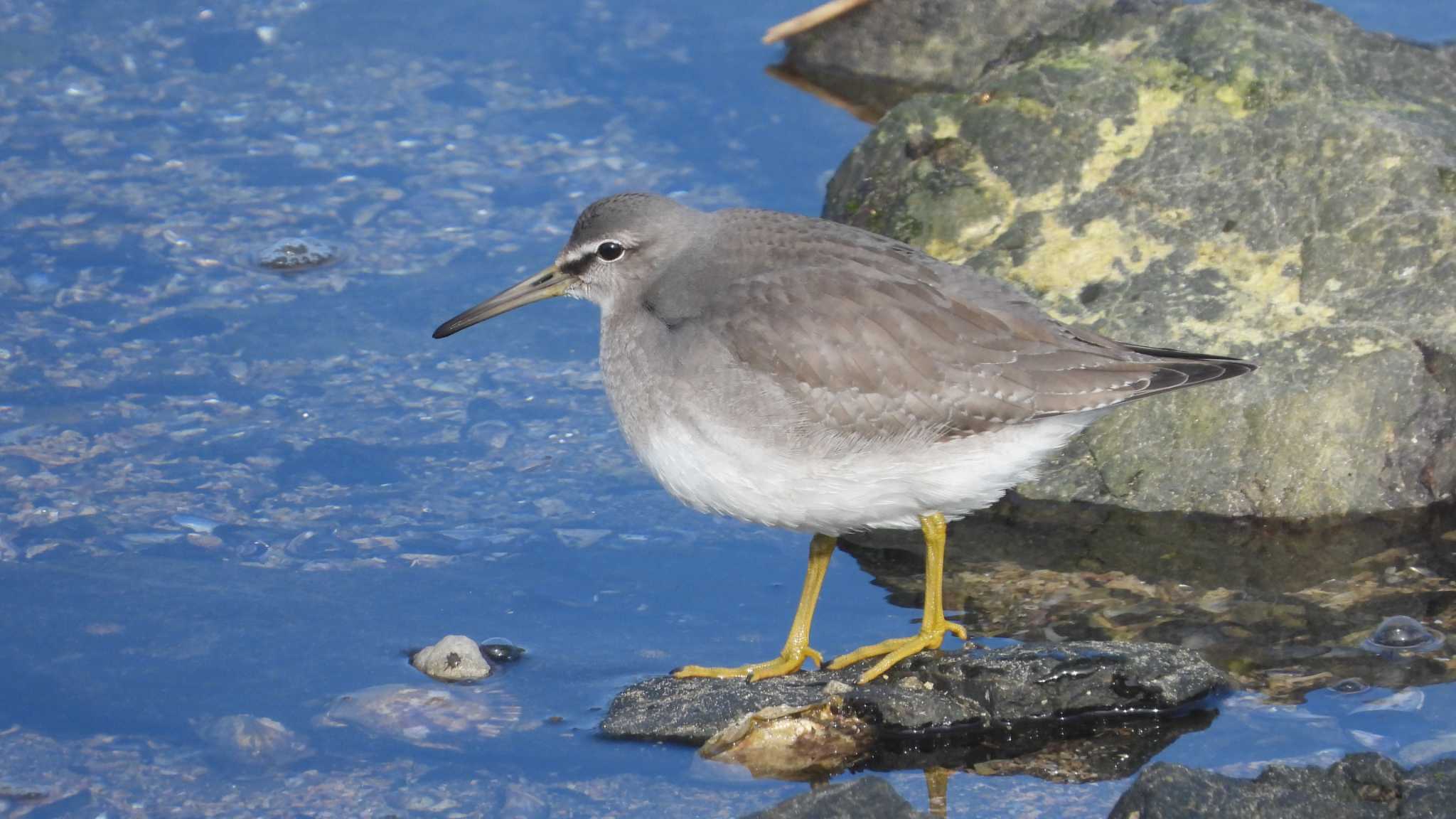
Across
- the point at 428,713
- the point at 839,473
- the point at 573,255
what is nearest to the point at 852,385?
the point at 839,473

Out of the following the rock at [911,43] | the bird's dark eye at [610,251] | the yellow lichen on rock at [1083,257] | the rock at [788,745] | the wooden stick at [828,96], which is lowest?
the rock at [788,745]

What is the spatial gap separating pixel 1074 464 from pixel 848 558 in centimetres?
113

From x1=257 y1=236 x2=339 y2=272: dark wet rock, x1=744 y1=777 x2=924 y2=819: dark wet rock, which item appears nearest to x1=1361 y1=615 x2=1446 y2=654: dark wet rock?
x1=744 y1=777 x2=924 y2=819: dark wet rock

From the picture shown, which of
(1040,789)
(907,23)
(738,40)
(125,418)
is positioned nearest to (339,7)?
(738,40)

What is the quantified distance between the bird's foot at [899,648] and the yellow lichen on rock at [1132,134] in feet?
8.99

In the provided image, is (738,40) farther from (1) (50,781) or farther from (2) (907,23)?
(1) (50,781)

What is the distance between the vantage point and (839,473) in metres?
5.90

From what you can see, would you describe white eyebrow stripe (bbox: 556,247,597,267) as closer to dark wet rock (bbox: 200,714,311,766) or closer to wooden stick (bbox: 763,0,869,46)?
dark wet rock (bbox: 200,714,311,766)

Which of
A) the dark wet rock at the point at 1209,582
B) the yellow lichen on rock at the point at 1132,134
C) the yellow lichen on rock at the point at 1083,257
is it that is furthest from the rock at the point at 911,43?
the dark wet rock at the point at 1209,582

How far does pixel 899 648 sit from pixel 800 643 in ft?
→ 1.27

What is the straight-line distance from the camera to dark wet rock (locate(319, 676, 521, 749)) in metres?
5.91

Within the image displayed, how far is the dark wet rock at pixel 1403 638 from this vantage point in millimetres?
6348

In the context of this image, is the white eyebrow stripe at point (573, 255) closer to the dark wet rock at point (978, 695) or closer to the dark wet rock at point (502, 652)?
the dark wet rock at point (502, 652)

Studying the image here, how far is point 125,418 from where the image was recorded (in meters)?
7.86
